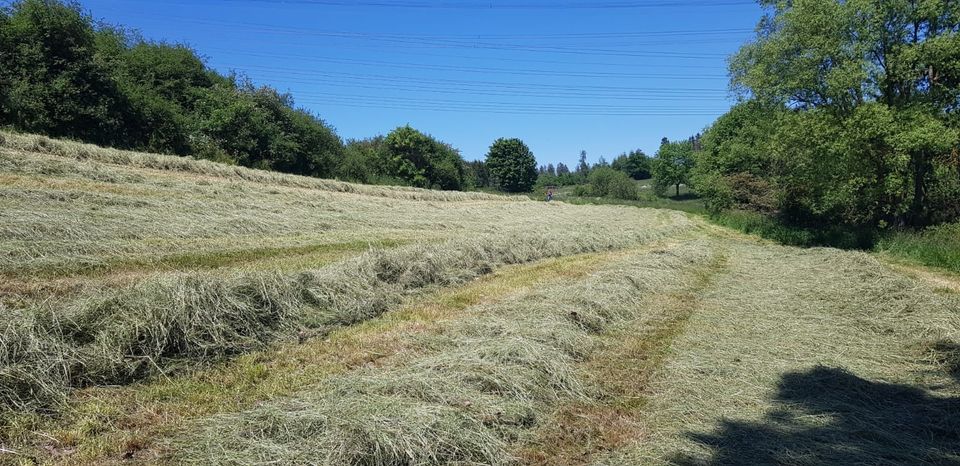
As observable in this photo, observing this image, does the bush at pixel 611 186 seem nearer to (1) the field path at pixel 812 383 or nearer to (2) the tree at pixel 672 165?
(2) the tree at pixel 672 165

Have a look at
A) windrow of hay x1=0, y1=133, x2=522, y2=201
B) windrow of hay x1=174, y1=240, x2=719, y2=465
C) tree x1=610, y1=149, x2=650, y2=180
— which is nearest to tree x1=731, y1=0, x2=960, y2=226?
windrow of hay x1=174, y1=240, x2=719, y2=465

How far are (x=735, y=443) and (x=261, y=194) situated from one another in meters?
18.5

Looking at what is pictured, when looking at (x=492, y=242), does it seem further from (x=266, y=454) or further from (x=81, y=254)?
(x=266, y=454)

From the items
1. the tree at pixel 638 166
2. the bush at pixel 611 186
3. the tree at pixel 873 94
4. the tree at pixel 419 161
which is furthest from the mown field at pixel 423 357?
the tree at pixel 638 166

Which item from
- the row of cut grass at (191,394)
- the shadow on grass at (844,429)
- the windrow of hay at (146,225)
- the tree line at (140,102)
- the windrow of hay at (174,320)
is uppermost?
the tree line at (140,102)

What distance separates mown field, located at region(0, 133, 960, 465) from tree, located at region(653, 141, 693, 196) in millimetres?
100928

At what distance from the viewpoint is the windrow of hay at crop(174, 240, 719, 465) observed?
4.10m

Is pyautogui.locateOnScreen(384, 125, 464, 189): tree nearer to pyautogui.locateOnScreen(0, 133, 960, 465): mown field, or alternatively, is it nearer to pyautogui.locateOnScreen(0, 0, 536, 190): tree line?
pyautogui.locateOnScreen(0, 0, 536, 190): tree line

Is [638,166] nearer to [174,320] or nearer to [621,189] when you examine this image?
[621,189]

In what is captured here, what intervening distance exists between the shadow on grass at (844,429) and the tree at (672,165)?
4234 inches

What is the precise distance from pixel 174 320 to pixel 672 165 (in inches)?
4456

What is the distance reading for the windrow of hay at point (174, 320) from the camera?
4.90 meters

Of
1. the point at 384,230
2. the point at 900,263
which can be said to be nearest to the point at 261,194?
the point at 384,230

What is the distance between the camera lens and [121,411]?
15.5 feet
